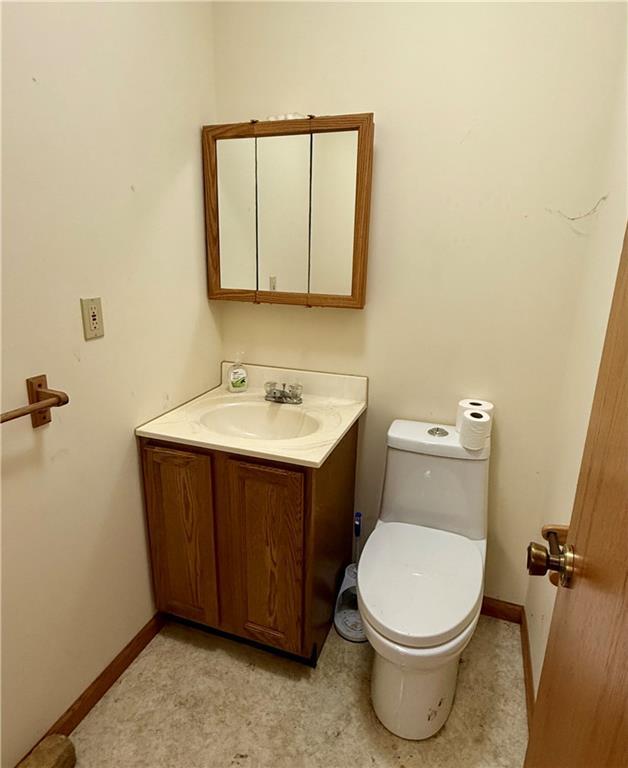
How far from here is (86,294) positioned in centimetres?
122

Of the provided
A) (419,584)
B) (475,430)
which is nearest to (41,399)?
(419,584)

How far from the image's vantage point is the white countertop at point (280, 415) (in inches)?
53.2

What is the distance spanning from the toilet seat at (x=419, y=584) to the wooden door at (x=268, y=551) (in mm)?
244

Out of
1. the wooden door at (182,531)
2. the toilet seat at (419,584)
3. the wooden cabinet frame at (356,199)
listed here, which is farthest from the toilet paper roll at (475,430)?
the wooden door at (182,531)

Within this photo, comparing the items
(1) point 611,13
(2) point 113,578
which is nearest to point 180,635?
(2) point 113,578

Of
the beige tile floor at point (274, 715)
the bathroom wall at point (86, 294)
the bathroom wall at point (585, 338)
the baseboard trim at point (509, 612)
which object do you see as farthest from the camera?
the baseboard trim at point (509, 612)

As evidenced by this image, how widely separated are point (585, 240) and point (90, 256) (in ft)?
4.80

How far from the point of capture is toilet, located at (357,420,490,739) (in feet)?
3.92

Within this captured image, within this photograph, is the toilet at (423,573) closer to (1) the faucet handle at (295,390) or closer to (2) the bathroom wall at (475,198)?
(2) the bathroom wall at (475,198)

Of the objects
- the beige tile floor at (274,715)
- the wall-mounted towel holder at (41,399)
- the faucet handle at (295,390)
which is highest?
the wall-mounted towel holder at (41,399)

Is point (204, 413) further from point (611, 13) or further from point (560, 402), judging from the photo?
point (611, 13)

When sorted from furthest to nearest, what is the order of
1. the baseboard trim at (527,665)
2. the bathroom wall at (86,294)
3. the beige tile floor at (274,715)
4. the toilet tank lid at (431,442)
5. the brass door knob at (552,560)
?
Answer: the toilet tank lid at (431,442), the baseboard trim at (527,665), the beige tile floor at (274,715), the bathroom wall at (86,294), the brass door knob at (552,560)

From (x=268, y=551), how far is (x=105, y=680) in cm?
67

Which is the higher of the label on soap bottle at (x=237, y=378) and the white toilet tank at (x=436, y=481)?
the label on soap bottle at (x=237, y=378)
